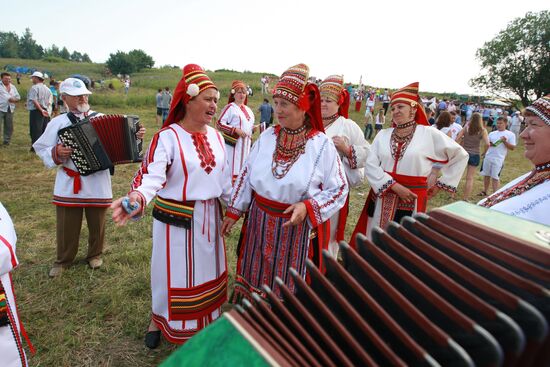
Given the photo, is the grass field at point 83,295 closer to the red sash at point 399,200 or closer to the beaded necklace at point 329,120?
the red sash at point 399,200

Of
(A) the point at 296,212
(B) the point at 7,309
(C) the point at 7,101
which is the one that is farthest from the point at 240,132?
(C) the point at 7,101

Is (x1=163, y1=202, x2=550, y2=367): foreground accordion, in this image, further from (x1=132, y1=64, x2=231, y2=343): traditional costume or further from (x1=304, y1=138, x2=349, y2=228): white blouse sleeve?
(x1=132, y1=64, x2=231, y2=343): traditional costume

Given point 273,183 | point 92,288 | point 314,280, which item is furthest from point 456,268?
point 92,288

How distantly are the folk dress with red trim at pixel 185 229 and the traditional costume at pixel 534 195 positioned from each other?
1997mm

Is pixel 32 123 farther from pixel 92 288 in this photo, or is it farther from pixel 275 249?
pixel 275 249

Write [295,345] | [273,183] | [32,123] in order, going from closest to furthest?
1. [295,345]
2. [273,183]
3. [32,123]

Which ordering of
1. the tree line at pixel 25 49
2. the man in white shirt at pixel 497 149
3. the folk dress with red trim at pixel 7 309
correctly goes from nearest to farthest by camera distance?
the folk dress with red trim at pixel 7 309, the man in white shirt at pixel 497 149, the tree line at pixel 25 49

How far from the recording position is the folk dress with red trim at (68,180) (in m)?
3.43

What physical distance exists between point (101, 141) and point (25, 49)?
11644 centimetres

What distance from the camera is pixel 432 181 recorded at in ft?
11.4

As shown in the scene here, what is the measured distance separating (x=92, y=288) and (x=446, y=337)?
12.3 ft

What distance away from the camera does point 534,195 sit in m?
1.90

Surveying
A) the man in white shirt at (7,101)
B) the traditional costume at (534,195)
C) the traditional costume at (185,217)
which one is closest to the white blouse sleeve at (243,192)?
the traditional costume at (185,217)

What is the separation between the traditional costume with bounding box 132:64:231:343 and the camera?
2523mm
